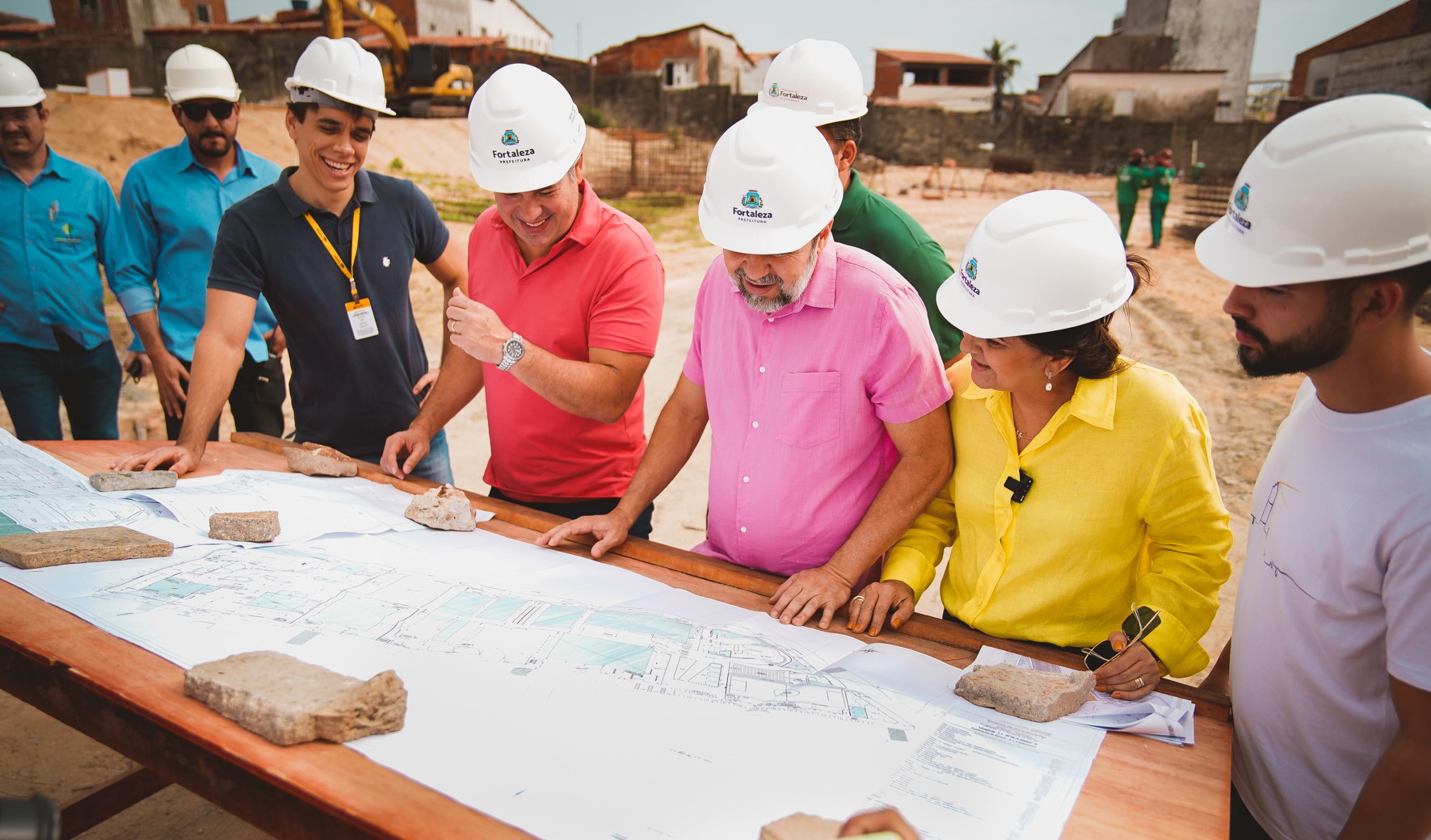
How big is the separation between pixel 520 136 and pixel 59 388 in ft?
10.2

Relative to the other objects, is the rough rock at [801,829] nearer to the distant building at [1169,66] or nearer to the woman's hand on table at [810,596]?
the woman's hand on table at [810,596]

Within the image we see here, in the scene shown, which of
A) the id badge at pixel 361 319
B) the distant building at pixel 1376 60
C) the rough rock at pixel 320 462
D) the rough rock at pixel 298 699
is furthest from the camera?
the distant building at pixel 1376 60

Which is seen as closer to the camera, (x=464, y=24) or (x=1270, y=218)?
(x=1270, y=218)

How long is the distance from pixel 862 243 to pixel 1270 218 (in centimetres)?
171

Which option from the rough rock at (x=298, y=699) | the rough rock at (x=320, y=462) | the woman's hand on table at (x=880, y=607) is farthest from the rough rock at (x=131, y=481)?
the woman's hand on table at (x=880, y=607)

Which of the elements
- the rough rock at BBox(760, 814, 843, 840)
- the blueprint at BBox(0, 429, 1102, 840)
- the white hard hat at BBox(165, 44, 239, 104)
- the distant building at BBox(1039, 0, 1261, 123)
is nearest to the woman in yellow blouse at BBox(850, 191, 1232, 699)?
the blueprint at BBox(0, 429, 1102, 840)

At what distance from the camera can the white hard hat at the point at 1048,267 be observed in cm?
173

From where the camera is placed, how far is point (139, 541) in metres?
2.13

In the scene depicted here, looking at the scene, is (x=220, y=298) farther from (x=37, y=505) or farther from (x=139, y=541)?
(x=139, y=541)

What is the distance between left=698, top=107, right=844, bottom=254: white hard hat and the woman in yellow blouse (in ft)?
1.19

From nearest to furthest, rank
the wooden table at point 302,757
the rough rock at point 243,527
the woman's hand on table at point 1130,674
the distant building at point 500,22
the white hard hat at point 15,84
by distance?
the wooden table at point 302,757 < the woman's hand on table at point 1130,674 < the rough rock at point 243,527 < the white hard hat at point 15,84 < the distant building at point 500,22

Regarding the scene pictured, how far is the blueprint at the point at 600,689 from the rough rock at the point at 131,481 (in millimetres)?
A: 589

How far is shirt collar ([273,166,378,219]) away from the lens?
3.05m

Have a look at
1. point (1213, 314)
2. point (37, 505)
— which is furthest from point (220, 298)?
point (1213, 314)
